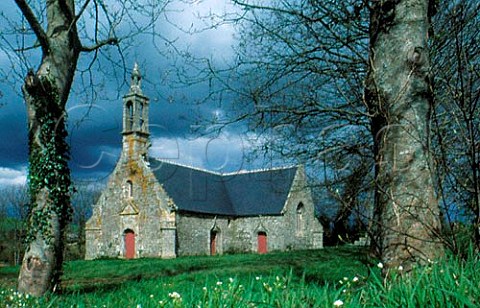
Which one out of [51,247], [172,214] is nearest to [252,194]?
[172,214]

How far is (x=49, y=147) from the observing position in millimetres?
9172

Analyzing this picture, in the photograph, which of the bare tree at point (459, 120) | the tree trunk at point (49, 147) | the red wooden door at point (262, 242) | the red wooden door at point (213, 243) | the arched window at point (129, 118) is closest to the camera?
the bare tree at point (459, 120)

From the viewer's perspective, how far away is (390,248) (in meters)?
4.19

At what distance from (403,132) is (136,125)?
34.8 metres

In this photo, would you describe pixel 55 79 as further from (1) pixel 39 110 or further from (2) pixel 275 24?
(2) pixel 275 24

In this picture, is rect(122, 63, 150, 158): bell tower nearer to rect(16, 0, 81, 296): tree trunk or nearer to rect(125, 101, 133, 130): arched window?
rect(125, 101, 133, 130): arched window

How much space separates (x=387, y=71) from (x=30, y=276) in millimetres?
7103

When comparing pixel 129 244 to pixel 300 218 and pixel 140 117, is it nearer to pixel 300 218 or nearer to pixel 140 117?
pixel 140 117

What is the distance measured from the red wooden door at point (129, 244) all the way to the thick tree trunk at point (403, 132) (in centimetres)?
3396

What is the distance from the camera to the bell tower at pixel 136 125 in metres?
37.0

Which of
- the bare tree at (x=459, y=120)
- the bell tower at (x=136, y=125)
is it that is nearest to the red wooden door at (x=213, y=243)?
the bell tower at (x=136, y=125)

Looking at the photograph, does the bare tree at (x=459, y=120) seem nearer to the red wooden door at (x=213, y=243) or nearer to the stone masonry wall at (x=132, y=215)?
the stone masonry wall at (x=132, y=215)

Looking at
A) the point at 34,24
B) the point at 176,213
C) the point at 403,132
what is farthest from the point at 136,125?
the point at 403,132

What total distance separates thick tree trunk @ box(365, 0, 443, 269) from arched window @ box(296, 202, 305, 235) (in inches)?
1456
